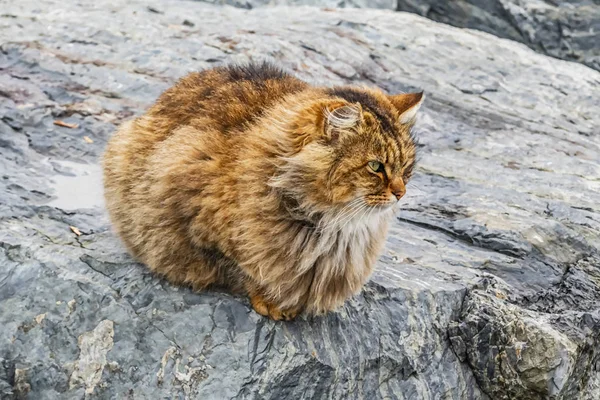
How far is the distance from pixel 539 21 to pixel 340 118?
8.60 metres

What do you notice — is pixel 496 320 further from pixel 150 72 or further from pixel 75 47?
pixel 75 47

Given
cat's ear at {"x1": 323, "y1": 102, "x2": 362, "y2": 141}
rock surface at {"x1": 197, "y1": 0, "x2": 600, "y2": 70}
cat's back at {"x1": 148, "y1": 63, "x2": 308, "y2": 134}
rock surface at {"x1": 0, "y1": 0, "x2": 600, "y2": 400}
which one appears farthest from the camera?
rock surface at {"x1": 197, "y1": 0, "x2": 600, "y2": 70}

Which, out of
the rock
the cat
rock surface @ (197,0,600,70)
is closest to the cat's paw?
the cat

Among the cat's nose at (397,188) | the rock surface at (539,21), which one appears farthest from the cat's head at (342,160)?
the rock surface at (539,21)

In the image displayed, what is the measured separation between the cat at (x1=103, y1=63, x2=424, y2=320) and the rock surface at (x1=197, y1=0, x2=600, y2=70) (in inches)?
279

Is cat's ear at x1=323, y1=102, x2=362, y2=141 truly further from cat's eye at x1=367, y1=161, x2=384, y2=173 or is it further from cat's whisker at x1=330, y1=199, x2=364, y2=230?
cat's whisker at x1=330, y1=199, x2=364, y2=230

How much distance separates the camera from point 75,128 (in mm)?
6352

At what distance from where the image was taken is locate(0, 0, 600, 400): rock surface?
4227mm

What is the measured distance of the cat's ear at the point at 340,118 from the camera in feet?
12.6

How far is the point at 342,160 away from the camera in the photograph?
12.8 ft

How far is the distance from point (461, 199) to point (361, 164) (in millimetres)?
2259

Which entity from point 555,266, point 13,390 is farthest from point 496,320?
point 13,390

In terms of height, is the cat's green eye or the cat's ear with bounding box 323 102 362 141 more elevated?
the cat's ear with bounding box 323 102 362 141

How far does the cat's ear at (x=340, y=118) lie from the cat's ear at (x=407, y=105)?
0.43 m
